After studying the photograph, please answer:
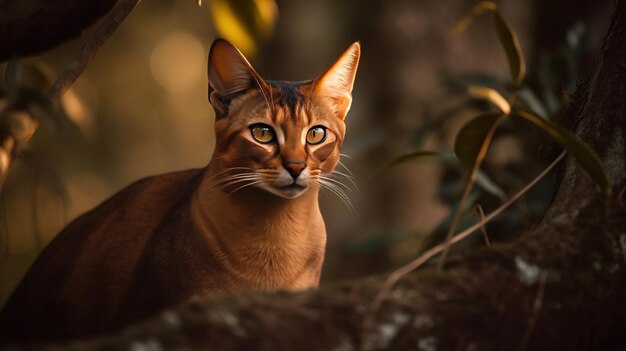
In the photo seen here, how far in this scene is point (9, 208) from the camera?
8.86 m

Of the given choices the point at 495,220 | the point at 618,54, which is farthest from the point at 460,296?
the point at 495,220

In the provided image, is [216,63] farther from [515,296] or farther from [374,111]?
[374,111]

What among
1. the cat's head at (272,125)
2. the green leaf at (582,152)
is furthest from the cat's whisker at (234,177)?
the green leaf at (582,152)

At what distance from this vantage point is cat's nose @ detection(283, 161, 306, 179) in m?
1.95

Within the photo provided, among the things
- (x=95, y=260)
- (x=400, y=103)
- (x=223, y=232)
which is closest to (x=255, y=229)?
(x=223, y=232)

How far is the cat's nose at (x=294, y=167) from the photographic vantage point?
1.95 meters

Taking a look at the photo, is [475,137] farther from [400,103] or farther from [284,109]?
[400,103]

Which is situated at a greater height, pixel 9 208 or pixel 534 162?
pixel 534 162

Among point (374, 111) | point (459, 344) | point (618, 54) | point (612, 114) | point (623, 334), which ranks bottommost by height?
point (374, 111)

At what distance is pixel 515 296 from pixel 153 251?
977 mm

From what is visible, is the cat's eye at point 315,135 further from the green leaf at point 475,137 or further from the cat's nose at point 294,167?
the green leaf at point 475,137

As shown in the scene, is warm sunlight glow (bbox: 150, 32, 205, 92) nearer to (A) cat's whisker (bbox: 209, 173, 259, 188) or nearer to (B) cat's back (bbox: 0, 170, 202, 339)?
(B) cat's back (bbox: 0, 170, 202, 339)

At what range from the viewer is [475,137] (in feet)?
5.90

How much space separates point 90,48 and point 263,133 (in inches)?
20.3
